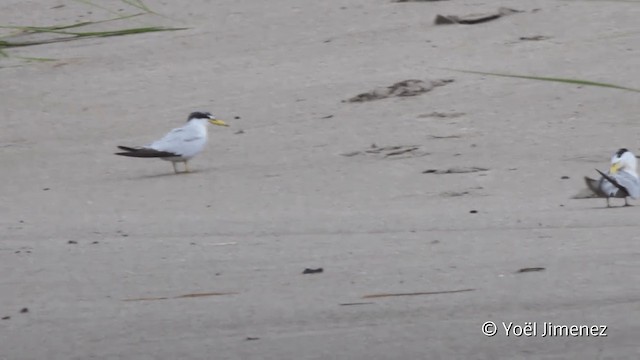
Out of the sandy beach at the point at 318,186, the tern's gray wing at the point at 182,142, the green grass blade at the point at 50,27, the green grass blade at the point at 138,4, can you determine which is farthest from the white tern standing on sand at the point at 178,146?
the green grass blade at the point at 50,27

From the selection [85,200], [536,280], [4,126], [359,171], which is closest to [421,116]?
[359,171]

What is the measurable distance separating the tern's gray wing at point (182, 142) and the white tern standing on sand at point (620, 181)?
2.86 meters

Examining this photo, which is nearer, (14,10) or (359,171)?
(359,171)

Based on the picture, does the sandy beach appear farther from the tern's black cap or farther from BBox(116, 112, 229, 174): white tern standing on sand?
the tern's black cap

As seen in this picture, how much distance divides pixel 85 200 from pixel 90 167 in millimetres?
1098

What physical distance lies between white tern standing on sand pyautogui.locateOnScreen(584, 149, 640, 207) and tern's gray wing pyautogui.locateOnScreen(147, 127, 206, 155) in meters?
2.86

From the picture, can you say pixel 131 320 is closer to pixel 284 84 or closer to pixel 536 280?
pixel 536 280

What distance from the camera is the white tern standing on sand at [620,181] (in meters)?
7.61

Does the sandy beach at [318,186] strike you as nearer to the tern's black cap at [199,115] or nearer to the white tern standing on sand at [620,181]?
the white tern standing on sand at [620,181]

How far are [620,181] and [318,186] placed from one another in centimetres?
181

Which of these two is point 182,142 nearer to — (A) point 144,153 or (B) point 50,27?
(A) point 144,153

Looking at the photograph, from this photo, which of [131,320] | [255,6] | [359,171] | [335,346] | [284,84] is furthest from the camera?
[255,6]

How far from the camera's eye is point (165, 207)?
8.41 meters

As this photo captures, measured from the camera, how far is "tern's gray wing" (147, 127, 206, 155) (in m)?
9.68
